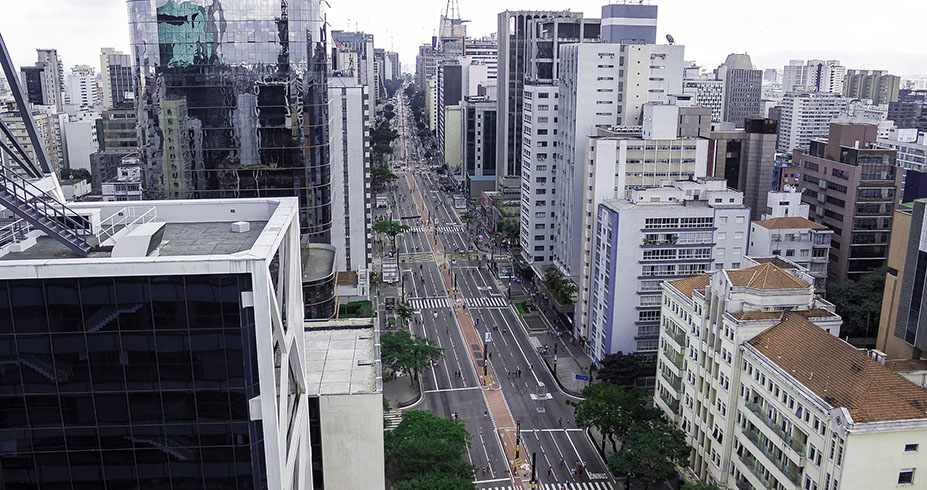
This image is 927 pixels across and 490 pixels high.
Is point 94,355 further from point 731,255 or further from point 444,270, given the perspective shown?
point 444,270

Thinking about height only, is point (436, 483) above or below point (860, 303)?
below

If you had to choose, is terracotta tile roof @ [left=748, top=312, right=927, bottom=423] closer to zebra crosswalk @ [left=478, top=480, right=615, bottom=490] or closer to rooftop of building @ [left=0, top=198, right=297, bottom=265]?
zebra crosswalk @ [left=478, top=480, right=615, bottom=490]

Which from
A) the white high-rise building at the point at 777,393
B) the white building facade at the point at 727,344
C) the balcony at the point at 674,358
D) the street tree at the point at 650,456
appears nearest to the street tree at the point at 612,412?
the street tree at the point at 650,456

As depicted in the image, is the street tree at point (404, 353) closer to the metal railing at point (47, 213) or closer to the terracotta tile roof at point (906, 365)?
the terracotta tile roof at point (906, 365)

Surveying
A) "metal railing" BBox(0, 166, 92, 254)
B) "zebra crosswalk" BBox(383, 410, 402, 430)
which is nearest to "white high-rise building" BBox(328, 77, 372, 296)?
"zebra crosswalk" BBox(383, 410, 402, 430)

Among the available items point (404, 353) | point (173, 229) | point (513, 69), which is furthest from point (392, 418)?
point (513, 69)

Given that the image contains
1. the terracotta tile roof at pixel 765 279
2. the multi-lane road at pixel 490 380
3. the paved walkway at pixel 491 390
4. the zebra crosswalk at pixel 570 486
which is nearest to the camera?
the terracotta tile roof at pixel 765 279

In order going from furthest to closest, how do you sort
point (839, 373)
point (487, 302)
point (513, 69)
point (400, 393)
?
point (513, 69)
point (487, 302)
point (400, 393)
point (839, 373)

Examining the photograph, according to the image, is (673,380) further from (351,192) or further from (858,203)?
(858,203)
